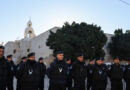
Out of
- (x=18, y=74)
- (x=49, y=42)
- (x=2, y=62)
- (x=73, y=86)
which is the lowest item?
(x=73, y=86)

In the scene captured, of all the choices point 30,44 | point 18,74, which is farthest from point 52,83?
point 30,44

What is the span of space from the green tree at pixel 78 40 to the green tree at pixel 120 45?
28.6 ft

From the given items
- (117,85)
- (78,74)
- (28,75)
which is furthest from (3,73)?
(117,85)

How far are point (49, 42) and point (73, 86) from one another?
31.3 m

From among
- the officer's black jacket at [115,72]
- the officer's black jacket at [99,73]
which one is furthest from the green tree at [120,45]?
the officer's black jacket at [99,73]

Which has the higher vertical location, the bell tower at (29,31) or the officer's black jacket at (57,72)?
the bell tower at (29,31)

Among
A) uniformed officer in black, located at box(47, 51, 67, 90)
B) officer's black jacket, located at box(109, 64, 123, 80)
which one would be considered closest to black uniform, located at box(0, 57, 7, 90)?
uniformed officer in black, located at box(47, 51, 67, 90)

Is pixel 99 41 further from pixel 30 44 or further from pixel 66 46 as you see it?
pixel 30 44

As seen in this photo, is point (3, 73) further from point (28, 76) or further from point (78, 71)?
point (78, 71)

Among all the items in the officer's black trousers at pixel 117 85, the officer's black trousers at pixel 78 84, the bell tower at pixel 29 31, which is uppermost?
Result: the bell tower at pixel 29 31

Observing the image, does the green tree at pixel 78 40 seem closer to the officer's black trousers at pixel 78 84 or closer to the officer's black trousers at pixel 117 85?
the officer's black trousers at pixel 117 85

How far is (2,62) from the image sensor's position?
16.3ft

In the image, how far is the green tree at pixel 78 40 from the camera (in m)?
32.9

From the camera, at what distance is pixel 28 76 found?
503 centimetres
